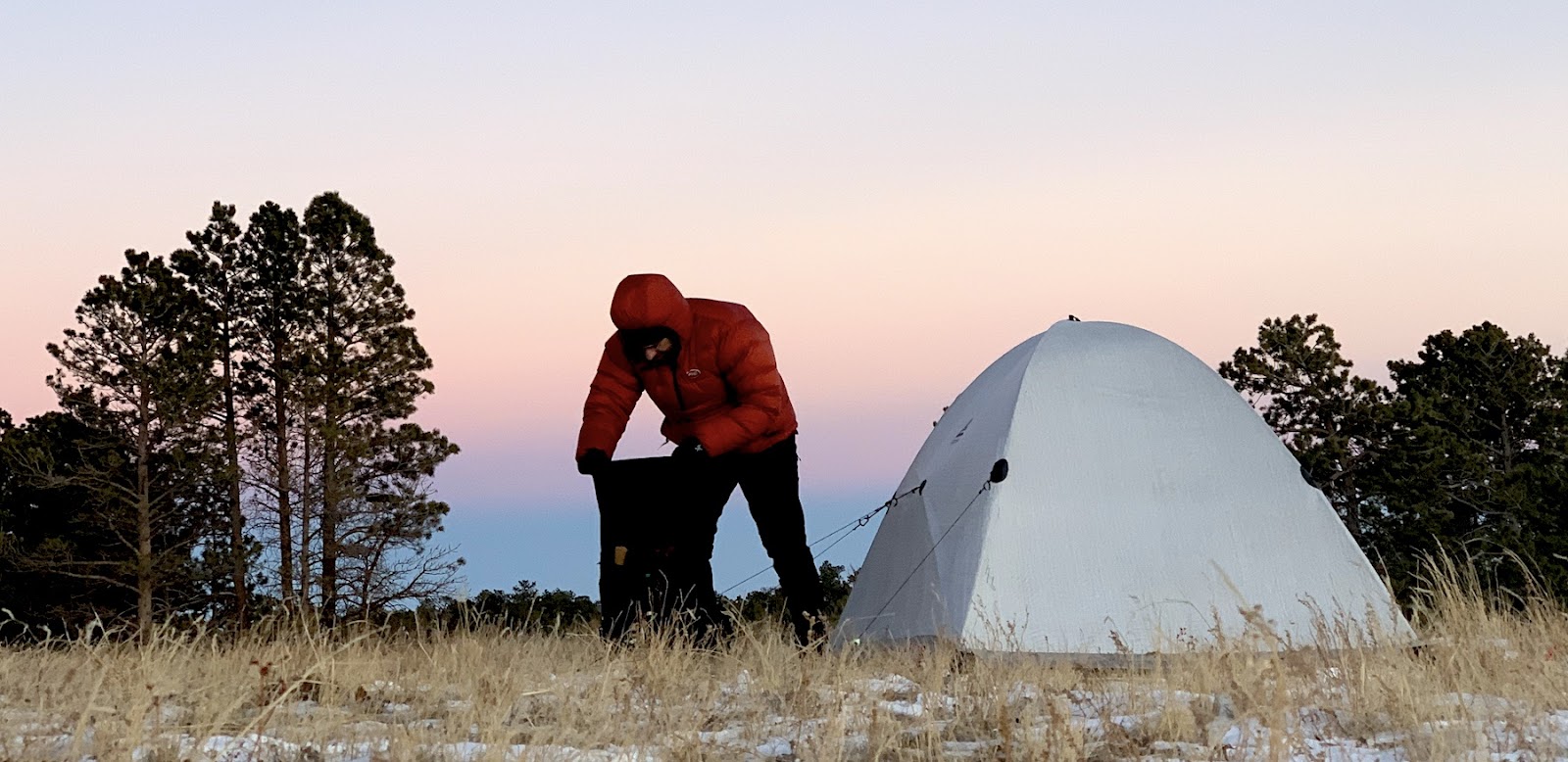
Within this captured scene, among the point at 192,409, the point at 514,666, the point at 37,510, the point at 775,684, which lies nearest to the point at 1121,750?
the point at 775,684

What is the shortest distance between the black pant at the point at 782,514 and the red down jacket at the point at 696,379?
10 cm

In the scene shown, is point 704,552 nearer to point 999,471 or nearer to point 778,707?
point 999,471

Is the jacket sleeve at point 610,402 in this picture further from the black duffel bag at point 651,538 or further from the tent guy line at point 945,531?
the tent guy line at point 945,531

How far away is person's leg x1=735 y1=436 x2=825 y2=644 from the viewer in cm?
771

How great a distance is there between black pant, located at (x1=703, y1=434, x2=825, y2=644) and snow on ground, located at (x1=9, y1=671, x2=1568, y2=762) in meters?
3.05

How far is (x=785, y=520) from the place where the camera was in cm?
785

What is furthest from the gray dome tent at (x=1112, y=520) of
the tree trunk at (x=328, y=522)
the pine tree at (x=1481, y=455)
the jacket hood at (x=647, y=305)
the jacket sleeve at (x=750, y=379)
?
the tree trunk at (x=328, y=522)

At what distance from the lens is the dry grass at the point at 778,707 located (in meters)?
3.78

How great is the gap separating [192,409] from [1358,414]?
1990cm

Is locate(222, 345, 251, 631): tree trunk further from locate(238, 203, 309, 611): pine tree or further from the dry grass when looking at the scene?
the dry grass

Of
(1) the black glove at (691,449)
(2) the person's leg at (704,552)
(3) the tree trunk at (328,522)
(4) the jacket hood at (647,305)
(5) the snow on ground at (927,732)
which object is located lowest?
(5) the snow on ground at (927,732)

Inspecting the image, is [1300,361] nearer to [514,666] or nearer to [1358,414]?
[1358,414]

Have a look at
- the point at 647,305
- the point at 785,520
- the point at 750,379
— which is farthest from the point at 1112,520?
the point at 647,305

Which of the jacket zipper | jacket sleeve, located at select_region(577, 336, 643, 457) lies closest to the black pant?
the jacket zipper
